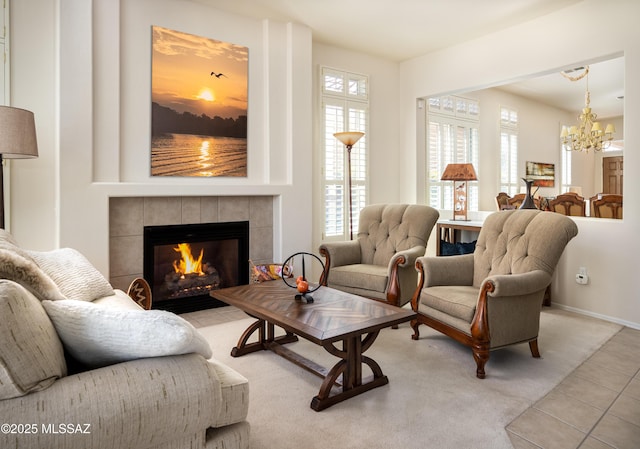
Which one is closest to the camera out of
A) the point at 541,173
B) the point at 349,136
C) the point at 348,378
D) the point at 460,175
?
the point at 348,378

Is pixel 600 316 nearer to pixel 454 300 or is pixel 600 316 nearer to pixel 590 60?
pixel 454 300

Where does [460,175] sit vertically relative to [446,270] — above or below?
above

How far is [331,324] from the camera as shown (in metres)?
2.30

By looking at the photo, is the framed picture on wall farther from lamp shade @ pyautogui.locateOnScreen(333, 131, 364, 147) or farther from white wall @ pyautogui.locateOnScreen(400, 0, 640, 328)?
lamp shade @ pyautogui.locateOnScreen(333, 131, 364, 147)

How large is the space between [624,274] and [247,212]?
361 cm

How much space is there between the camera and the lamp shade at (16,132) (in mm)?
2771

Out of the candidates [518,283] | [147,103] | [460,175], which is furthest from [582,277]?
[147,103]

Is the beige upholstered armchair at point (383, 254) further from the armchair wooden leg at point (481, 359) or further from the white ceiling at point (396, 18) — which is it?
the white ceiling at point (396, 18)

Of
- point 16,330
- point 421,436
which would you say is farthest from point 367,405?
point 16,330

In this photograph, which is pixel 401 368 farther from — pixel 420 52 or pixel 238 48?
pixel 420 52

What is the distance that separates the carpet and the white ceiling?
3044mm

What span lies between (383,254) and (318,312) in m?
1.83

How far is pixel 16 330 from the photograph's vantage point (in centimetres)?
114

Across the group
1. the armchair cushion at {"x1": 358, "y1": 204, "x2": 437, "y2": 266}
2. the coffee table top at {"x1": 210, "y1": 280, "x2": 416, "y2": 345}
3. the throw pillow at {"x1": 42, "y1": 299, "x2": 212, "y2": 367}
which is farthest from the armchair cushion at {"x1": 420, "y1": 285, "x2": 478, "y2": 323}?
the throw pillow at {"x1": 42, "y1": 299, "x2": 212, "y2": 367}
